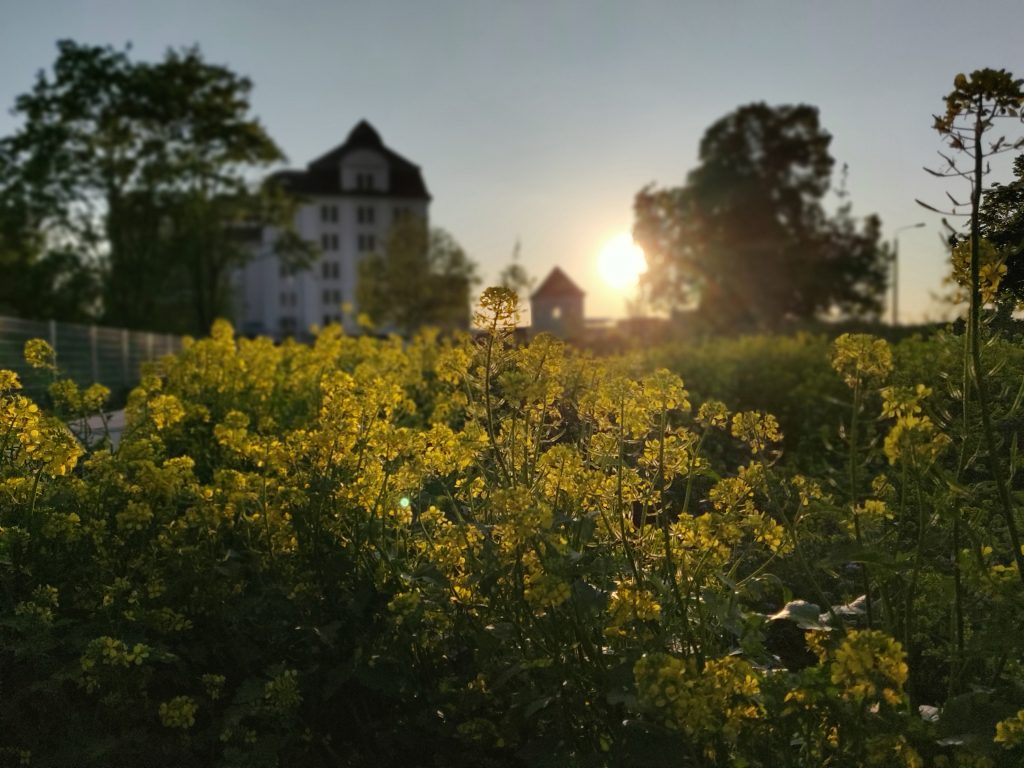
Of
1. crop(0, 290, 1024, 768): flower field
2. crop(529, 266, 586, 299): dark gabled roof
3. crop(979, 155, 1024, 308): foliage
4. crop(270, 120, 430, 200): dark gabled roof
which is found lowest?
crop(0, 290, 1024, 768): flower field

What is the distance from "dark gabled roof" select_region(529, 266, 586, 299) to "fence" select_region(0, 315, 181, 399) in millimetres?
75027

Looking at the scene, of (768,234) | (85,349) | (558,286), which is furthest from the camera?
(558,286)

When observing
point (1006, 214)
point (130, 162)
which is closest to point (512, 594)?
point (1006, 214)

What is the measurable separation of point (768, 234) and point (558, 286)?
49326 mm

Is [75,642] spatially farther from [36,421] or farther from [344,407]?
[344,407]

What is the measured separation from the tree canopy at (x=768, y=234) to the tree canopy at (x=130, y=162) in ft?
57.5

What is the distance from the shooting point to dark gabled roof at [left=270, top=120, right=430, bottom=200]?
92.4 m

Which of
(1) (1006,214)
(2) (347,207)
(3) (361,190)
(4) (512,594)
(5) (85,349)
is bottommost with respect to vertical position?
(4) (512,594)

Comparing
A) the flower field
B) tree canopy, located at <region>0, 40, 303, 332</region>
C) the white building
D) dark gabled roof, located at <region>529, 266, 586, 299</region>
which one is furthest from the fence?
dark gabled roof, located at <region>529, 266, 586, 299</region>

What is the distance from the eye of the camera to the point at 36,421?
4.30 metres

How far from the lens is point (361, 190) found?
3637 inches

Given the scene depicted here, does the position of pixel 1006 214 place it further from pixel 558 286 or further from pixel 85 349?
pixel 558 286

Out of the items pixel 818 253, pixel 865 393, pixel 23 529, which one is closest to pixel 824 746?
pixel 865 393

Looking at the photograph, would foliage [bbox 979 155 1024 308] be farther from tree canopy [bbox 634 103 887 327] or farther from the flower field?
tree canopy [bbox 634 103 887 327]
